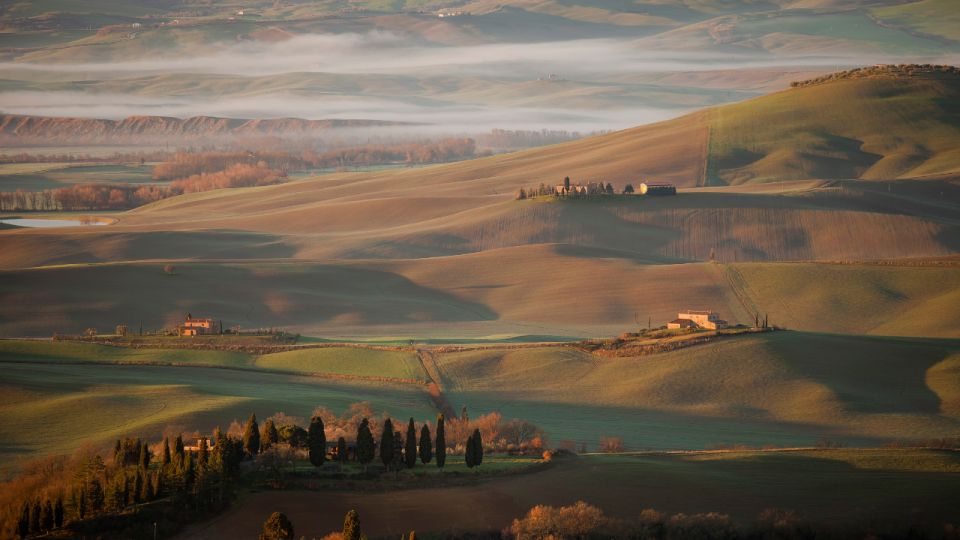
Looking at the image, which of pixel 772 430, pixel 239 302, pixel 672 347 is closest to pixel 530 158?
pixel 239 302

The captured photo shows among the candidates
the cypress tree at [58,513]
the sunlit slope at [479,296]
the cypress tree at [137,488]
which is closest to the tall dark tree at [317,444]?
the cypress tree at [137,488]

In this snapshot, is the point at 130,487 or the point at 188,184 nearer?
the point at 130,487

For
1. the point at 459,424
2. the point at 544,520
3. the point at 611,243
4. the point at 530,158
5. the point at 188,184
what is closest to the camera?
the point at 544,520

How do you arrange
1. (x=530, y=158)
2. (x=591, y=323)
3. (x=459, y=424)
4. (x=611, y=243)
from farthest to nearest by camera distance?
(x=530, y=158)
(x=611, y=243)
(x=591, y=323)
(x=459, y=424)

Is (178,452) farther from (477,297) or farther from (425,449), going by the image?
(477,297)

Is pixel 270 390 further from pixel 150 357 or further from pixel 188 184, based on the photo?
pixel 188 184

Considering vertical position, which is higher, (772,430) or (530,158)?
(530,158)

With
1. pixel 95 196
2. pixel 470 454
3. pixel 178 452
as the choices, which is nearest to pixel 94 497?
pixel 178 452
